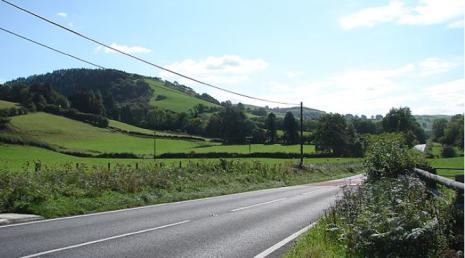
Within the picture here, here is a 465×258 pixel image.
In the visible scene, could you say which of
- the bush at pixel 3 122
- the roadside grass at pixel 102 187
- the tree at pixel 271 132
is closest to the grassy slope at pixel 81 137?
the bush at pixel 3 122

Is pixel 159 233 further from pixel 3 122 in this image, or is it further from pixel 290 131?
pixel 290 131

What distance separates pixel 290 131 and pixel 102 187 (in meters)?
119

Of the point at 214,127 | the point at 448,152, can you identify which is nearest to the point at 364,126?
the point at 214,127

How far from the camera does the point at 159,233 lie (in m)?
11.1

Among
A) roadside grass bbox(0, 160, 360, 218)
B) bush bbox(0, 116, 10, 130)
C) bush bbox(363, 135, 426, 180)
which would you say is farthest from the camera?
bush bbox(0, 116, 10, 130)

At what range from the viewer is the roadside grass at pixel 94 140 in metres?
101

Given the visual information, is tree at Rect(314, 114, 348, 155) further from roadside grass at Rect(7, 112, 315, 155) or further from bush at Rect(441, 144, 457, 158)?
bush at Rect(441, 144, 457, 158)

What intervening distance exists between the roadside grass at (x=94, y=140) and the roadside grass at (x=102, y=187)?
71474mm

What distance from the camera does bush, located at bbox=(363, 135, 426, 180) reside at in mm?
17016

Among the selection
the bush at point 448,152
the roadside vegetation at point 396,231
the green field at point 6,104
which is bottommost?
the bush at point 448,152

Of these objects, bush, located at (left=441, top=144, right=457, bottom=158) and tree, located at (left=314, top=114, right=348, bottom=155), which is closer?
bush, located at (left=441, top=144, right=457, bottom=158)

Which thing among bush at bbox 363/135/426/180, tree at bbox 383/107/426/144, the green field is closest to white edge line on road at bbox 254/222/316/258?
bush at bbox 363/135/426/180

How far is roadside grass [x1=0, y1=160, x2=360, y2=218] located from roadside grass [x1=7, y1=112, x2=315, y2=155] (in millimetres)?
71474

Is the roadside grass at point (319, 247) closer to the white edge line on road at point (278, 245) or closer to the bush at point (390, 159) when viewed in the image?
the white edge line on road at point (278, 245)
